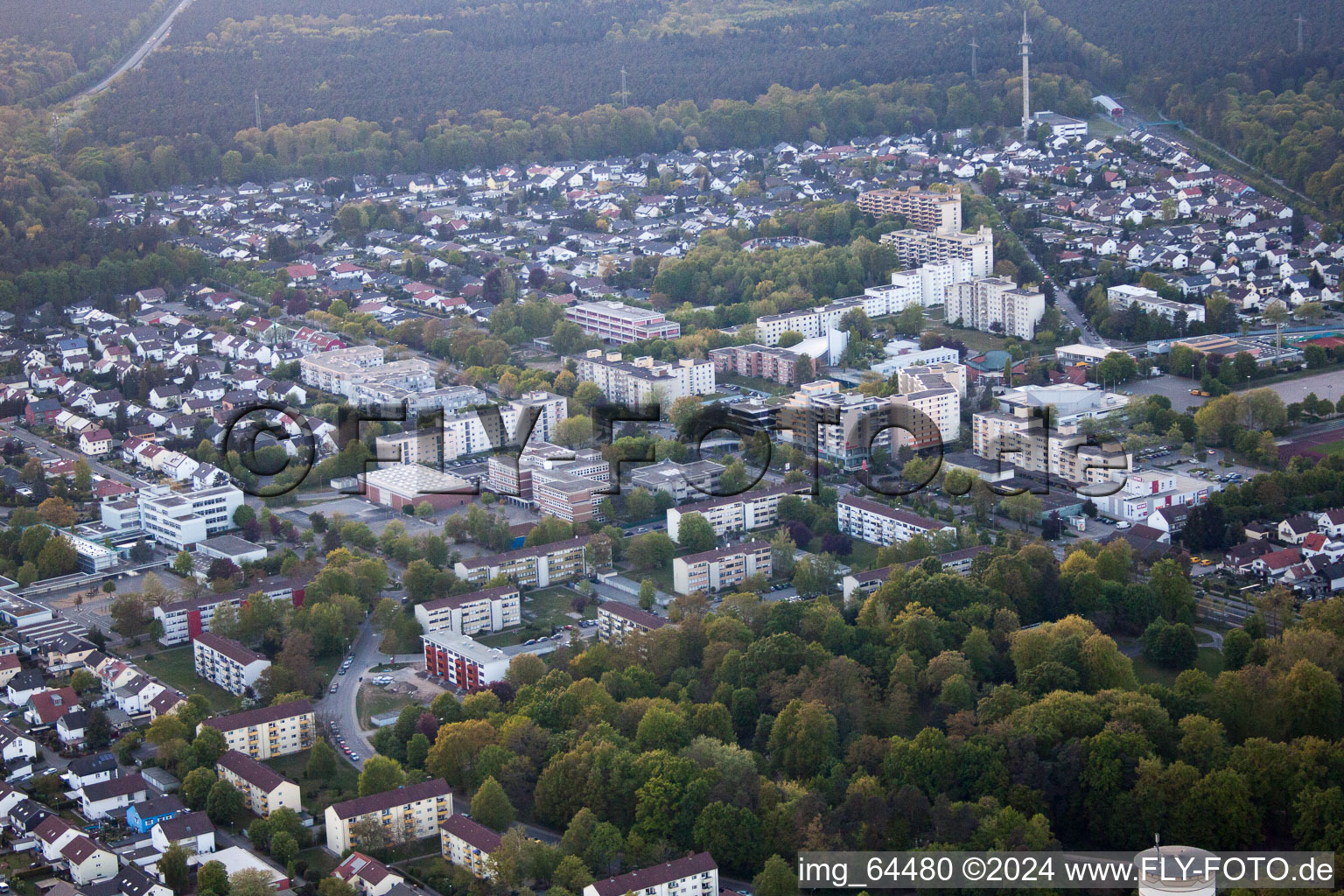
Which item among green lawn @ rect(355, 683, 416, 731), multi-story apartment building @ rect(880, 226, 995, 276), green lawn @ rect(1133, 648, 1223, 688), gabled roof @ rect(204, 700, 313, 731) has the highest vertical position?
multi-story apartment building @ rect(880, 226, 995, 276)

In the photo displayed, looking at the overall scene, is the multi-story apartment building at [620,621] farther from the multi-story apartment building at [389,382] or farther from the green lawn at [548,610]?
the multi-story apartment building at [389,382]

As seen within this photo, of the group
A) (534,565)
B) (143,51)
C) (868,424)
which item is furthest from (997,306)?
(143,51)

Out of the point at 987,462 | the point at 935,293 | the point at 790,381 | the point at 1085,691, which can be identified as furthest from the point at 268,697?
the point at 935,293

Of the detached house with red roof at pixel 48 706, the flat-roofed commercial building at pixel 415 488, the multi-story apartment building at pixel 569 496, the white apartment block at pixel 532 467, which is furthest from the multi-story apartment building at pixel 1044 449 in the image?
the detached house with red roof at pixel 48 706

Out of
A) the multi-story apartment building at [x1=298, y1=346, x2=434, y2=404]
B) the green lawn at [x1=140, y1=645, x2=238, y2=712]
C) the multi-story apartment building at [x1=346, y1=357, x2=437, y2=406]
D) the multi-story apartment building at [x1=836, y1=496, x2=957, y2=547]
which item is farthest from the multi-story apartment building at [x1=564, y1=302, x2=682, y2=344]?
the green lawn at [x1=140, y1=645, x2=238, y2=712]

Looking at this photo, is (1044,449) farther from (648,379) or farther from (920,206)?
(920,206)

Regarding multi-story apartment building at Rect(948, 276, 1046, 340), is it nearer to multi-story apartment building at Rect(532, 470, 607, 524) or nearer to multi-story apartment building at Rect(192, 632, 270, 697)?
multi-story apartment building at Rect(532, 470, 607, 524)
